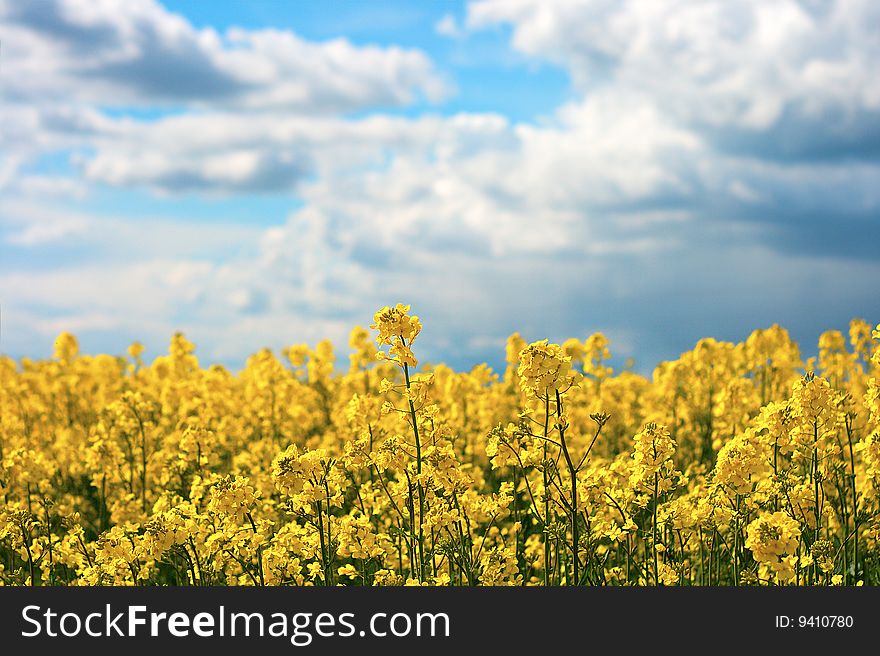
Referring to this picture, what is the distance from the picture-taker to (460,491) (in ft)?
17.7

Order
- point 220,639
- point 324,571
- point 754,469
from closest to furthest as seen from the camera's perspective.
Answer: point 220,639, point 754,469, point 324,571

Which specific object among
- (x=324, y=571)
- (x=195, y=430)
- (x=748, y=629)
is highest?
(x=195, y=430)

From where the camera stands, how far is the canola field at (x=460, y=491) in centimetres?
506

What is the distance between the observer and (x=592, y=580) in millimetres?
5621

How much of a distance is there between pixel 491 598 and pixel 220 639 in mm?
1270

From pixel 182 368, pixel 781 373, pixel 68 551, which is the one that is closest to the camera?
pixel 68 551

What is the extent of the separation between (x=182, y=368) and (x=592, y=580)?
29.6ft

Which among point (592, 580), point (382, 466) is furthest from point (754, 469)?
point (382, 466)

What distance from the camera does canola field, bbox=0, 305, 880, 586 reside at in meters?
5.06

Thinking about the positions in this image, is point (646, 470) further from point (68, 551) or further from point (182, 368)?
point (182, 368)

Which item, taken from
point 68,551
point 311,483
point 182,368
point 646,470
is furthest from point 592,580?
point 182,368

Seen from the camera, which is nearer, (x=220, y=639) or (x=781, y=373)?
(x=220, y=639)

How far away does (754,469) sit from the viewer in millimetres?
4855

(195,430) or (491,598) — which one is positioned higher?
(195,430)
